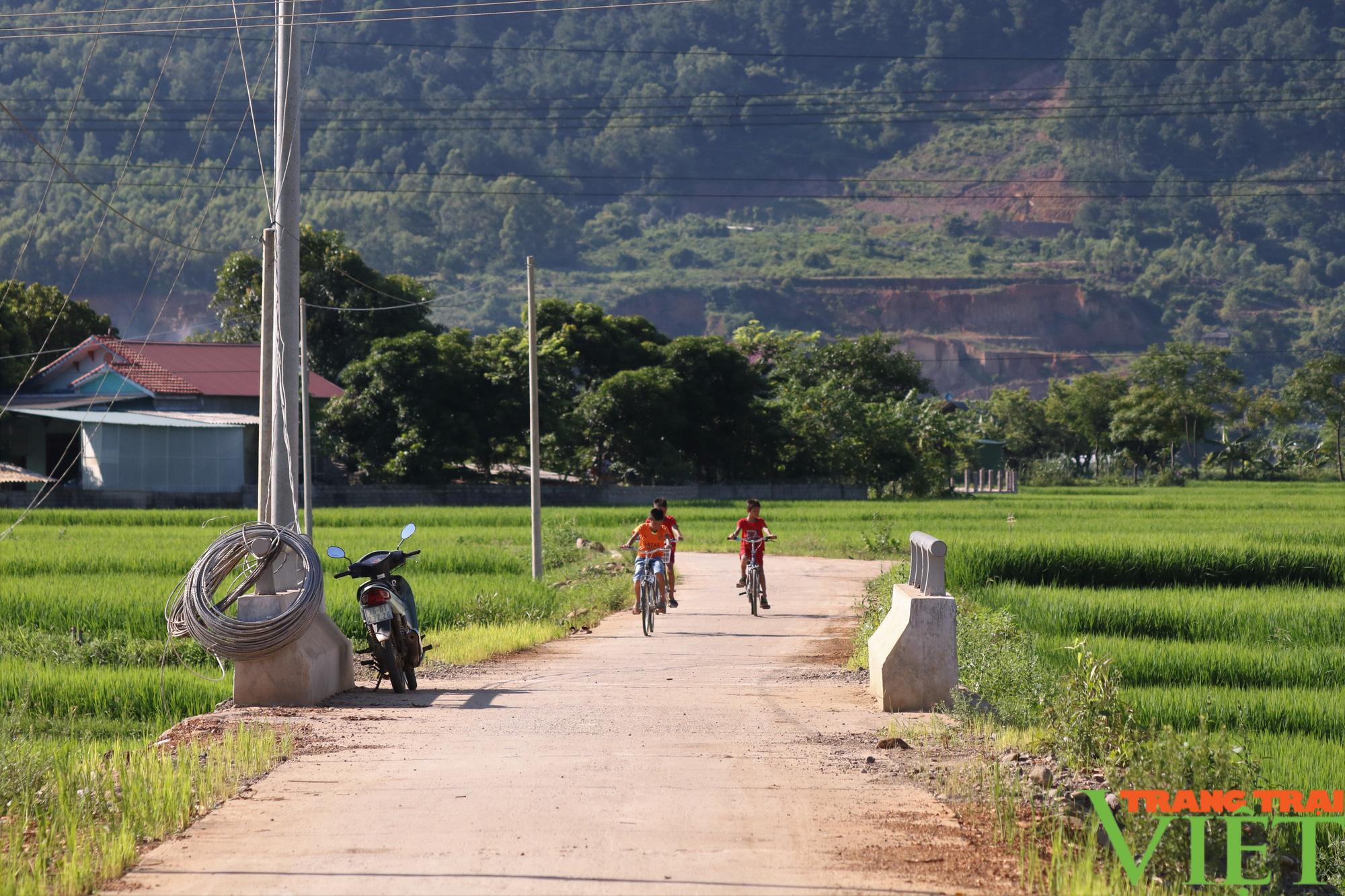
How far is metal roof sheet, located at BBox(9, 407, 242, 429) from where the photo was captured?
1799 inches

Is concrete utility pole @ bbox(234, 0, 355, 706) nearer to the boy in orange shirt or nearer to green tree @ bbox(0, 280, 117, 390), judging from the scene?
the boy in orange shirt

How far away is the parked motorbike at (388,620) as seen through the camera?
1202 centimetres

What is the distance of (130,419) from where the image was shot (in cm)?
4684

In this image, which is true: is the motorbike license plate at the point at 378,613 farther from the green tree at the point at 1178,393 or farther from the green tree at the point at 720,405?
the green tree at the point at 1178,393

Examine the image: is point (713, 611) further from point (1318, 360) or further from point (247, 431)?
point (1318, 360)

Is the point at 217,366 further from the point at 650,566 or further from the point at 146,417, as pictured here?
the point at 650,566

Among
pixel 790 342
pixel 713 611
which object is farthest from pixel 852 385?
pixel 713 611

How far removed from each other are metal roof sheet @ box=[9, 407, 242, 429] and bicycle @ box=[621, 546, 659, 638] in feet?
106

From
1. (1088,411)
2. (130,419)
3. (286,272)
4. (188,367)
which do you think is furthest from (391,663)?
(1088,411)

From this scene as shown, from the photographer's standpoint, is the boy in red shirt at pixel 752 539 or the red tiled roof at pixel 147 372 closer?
the boy in red shirt at pixel 752 539

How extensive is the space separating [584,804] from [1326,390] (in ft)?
289

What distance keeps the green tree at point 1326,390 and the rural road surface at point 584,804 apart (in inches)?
3238

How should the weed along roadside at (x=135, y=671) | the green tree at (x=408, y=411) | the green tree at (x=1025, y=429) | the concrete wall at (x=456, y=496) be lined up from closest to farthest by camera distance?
the weed along roadside at (x=135, y=671) < the concrete wall at (x=456, y=496) < the green tree at (x=408, y=411) < the green tree at (x=1025, y=429)
